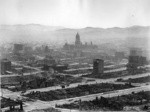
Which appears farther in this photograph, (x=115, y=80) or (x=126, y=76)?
(x=126, y=76)

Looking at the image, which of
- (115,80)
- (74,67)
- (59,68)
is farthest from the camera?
(74,67)

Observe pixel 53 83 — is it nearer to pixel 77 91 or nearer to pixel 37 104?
pixel 77 91

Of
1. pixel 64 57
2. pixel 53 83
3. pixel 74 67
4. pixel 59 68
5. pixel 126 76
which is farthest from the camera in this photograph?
pixel 64 57

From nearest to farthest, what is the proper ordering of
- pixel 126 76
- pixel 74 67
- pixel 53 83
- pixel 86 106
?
pixel 86 106 < pixel 53 83 < pixel 126 76 < pixel 74 67

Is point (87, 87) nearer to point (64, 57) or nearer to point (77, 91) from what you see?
point (77, 91)

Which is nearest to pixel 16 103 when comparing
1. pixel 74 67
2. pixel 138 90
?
pixel 138 90

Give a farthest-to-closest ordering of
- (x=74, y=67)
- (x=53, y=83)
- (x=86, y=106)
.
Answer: (x=74, y=67) → (x=53, y=83) → (x=86, y=106)

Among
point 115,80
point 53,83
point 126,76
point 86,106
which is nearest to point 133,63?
point 126,76

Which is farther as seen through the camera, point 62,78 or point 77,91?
point 62,78
